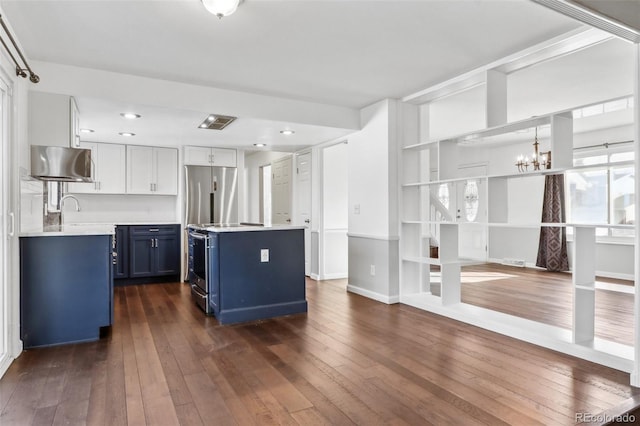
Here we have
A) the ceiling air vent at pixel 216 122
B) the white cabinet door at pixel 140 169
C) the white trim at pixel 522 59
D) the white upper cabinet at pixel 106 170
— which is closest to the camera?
the white trim at pixel 522 59

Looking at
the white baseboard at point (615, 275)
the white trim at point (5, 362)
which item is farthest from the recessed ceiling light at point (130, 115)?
the white baseboard at point (615, 275)

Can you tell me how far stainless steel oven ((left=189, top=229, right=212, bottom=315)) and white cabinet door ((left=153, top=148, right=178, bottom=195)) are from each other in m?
1.65

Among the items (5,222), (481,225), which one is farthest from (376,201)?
(5,222)

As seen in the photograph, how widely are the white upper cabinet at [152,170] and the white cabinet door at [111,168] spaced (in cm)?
8

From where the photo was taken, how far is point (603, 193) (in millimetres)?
6258

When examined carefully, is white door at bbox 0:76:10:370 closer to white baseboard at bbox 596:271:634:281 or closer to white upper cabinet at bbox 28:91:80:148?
white upper cabinet at bbox 28:91:80:148

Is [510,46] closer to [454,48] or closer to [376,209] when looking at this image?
[454,48]

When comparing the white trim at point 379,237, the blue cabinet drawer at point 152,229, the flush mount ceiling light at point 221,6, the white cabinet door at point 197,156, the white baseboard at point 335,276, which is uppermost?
the flush mount ceiling light at point 221,6

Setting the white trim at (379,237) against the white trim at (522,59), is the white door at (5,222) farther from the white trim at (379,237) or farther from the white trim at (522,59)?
the white trim at (522,59)

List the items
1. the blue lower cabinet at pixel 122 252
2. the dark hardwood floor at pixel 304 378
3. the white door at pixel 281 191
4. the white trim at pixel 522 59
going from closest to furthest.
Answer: the dark hardwood floor at pixel 304 378 < the white trim at pixel 522 59 < the blue lower cabinet at pixel 122 252 < the white door at pixel 281 191

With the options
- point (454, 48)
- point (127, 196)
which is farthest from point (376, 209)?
point (127, 196)

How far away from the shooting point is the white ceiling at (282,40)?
2.45 m

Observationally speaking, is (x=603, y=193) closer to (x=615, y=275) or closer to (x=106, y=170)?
(x=615, y=275)

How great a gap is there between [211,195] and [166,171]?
2.60 feet
